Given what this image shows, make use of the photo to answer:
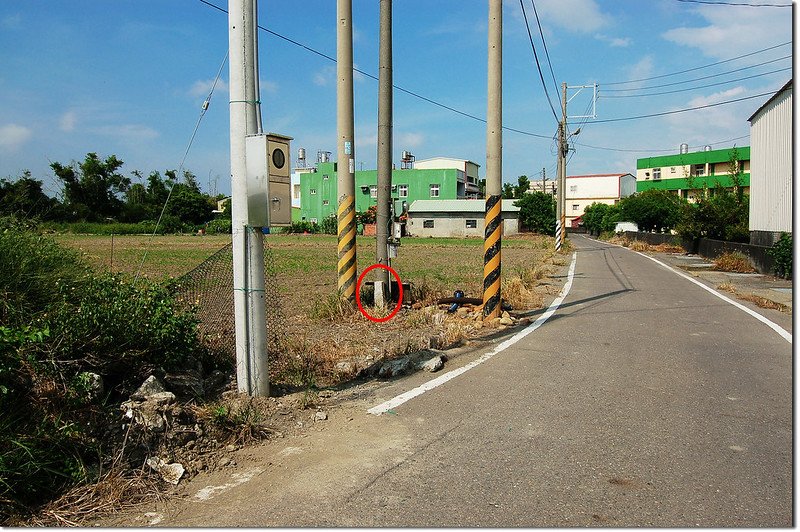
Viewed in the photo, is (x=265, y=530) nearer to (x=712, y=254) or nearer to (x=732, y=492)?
(x=732, y=492)

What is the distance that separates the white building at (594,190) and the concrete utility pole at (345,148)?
103598 mm

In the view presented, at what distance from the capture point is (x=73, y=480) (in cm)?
416

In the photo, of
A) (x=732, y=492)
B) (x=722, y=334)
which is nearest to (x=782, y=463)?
(x=732, y=492)

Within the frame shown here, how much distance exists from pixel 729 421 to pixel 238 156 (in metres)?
4.77

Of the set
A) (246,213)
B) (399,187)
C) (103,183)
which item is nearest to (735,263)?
(246,213)

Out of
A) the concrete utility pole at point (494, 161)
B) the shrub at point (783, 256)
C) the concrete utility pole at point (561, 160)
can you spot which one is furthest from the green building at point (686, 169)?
the concrete utility pole at point (494, 161)

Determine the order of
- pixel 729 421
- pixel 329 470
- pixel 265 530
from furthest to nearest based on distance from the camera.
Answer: pixel 729 421 → pixel 329 470 → pixel 265 530

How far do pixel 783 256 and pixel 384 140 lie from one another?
14972mm

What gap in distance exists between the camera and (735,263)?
25016 mm

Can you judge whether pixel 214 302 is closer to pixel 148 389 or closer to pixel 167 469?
pixel 148 389

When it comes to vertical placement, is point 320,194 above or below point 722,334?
above

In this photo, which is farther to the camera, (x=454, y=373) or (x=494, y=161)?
(x=494, y=161)

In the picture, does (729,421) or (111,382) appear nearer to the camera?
(111,382)

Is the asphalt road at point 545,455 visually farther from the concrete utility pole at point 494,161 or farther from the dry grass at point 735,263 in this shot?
the dry grass at point 735,263
